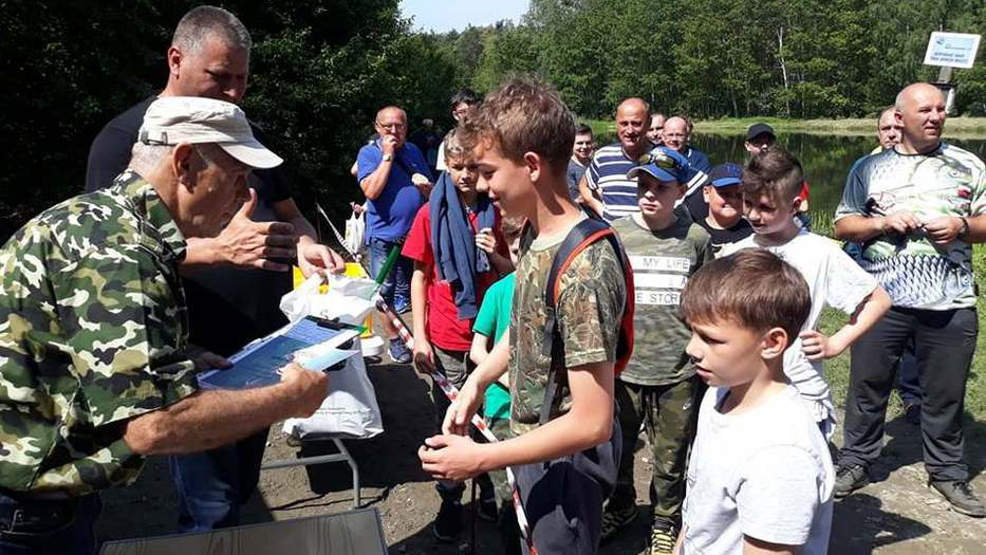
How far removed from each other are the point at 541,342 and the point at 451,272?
1.86 meters

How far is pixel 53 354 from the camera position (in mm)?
1650

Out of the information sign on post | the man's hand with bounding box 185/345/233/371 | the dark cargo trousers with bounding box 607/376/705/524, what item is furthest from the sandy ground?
the information sign on post

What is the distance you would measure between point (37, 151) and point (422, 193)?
5284mm

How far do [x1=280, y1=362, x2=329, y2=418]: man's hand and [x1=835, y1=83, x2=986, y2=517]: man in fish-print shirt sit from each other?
3348 millimetres

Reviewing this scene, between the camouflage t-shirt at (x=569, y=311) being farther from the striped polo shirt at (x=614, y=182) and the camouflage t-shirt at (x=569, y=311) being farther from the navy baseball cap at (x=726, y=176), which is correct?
the striped polo shirt at (x=614, y=182)

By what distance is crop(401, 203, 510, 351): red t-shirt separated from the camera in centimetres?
388

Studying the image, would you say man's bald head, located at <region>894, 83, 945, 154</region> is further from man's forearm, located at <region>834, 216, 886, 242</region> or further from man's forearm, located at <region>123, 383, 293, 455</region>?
man's forearm, located at <region>123, 383, 293, 455</region>

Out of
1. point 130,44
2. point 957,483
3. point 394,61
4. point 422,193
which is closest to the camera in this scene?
point 957,483

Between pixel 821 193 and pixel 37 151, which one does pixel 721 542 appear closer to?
pixel 37 151

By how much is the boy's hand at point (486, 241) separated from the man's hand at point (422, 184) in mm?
2850

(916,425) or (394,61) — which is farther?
(394,61)

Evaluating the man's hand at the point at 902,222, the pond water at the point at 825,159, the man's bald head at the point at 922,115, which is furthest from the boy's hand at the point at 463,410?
the pond water at the point at 825,159

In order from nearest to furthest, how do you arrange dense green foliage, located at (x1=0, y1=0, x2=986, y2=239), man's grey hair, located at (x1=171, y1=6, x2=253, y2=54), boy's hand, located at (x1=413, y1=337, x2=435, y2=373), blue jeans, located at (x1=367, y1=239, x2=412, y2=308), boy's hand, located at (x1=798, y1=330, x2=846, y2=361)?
man's grey hair, located at (x1=171, y1=6, x2=253, y2=54) < boy's hand, located at (x1=798, y1=330, x2=846, y2=361) < boy's hand, located at (x1=413, y1=337, x2=435, y2=373) < blue jeans, located at (x1=367, y1=239, x2=412, y2=308) < dense green foliage, located at (x1=0, y1=0, x2=986, y2=239)

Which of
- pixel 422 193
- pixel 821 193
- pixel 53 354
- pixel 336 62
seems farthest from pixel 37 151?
pixel 821 193
